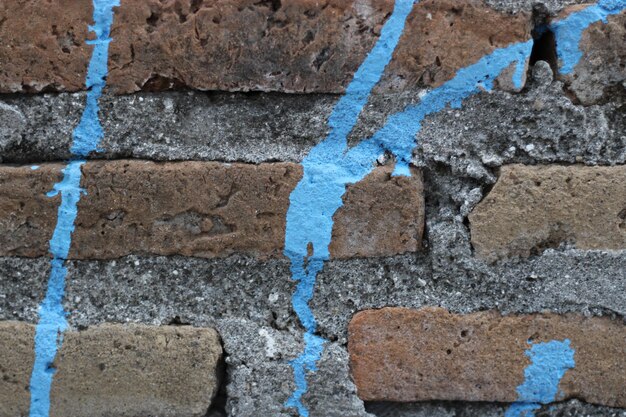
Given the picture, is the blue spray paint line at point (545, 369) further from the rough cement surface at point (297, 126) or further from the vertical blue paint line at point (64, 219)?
the vertical blue paint line at point (64, 219)

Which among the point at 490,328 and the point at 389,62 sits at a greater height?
the point at 389,62

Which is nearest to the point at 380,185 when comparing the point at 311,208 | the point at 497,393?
the point at 311,208

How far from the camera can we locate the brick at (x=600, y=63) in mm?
727

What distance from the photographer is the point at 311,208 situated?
2.47ft

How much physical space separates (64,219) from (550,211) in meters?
0.64

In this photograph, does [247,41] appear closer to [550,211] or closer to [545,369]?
[550,211]

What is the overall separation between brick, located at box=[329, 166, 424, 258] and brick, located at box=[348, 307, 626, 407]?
0.29 feet

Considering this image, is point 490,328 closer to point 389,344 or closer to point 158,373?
point 389,344

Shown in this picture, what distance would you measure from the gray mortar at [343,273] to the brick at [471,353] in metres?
0.02

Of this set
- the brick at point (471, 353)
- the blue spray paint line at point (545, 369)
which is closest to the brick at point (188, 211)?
the brick at point (471, 353)

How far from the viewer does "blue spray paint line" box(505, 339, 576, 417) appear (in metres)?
0.76

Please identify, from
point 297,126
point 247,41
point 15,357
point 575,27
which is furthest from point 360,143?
point 15,357

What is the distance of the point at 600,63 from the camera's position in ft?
2.41

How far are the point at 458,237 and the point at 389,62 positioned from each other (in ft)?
0.81
